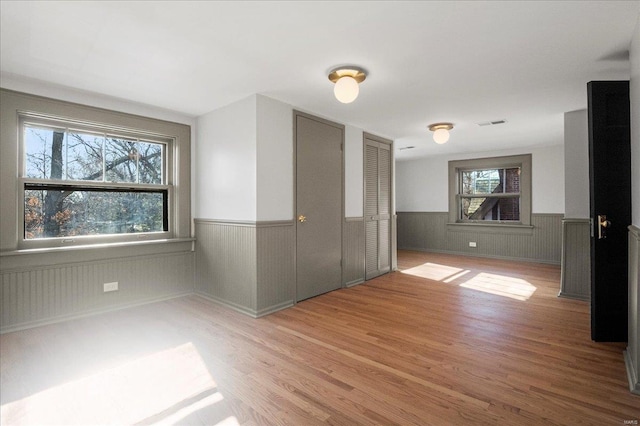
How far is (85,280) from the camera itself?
3215mm

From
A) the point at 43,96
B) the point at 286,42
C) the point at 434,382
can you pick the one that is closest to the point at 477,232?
the point at 434,382

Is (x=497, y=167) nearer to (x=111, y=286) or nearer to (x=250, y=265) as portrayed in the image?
(x=250, y=265)

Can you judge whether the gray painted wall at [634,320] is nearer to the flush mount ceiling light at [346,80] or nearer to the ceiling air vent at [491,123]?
the flush mount ceiling light at [346,80]

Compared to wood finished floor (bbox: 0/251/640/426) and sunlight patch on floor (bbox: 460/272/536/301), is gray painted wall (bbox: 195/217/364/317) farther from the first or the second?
sunlight patch on floor (bbox: 460/272/536/301)

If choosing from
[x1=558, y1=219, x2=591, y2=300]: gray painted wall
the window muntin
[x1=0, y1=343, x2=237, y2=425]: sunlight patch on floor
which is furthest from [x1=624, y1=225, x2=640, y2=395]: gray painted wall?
the window muntin

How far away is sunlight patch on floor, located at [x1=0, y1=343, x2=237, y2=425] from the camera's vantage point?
1651 mm

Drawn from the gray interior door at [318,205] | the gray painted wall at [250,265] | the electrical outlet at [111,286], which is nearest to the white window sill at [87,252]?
the electrical outlet at [111,286]

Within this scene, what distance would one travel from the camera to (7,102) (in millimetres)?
2775

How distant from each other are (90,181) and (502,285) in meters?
5.19

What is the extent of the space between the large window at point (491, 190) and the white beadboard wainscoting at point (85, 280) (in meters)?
5.80

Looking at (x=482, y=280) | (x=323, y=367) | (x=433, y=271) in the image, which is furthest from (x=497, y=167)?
(x=323, y=367)

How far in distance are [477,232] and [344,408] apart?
6.13 meters

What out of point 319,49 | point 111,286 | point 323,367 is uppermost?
point 319,49

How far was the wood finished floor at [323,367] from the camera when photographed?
1.69m
